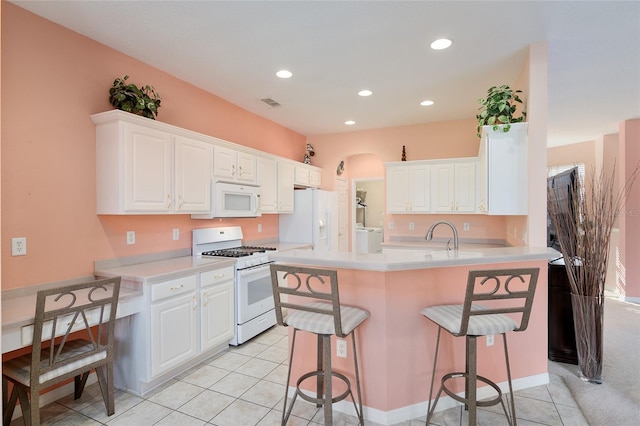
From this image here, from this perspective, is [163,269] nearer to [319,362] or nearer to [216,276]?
[216,276]

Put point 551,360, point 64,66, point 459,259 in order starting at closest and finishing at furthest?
point 459,259 → point 64,66 → point 551,360

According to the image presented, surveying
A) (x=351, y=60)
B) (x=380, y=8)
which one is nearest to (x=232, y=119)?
(x=351, y=60)

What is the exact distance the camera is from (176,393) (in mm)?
2523

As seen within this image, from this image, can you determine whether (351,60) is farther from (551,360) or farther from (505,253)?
(551,360)

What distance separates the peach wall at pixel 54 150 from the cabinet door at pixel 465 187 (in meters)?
3.76

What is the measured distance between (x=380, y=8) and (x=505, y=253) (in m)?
Result: 1.90

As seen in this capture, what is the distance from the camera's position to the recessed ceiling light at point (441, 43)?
2.66 meters

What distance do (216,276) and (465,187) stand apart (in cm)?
338

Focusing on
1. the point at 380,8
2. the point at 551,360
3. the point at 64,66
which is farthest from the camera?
the point at 551,360

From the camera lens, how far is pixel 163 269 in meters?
2.76

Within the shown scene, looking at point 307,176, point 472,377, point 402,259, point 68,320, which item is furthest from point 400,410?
point 307,176

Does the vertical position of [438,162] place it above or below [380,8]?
below

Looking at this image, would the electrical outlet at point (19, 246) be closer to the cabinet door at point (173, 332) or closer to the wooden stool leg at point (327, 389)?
the cabinet door at point (173, 332)

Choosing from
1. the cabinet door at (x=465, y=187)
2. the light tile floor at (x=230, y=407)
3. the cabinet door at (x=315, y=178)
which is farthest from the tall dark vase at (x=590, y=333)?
the cabinet door at (x=315, y=178)
